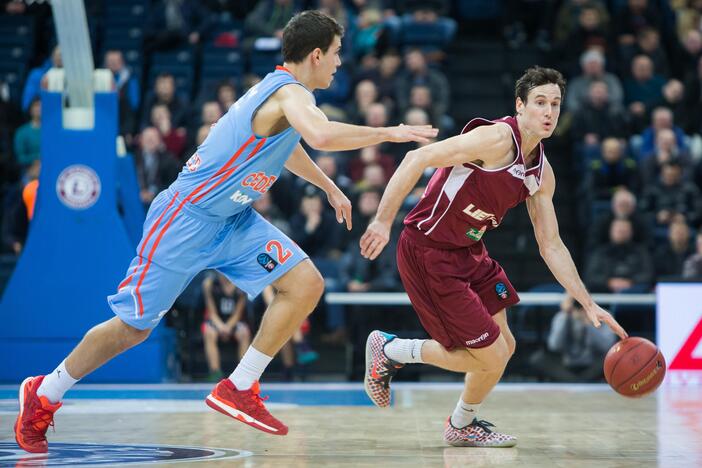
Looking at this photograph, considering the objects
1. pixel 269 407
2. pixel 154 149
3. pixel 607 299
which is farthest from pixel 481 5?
pixel 269 407

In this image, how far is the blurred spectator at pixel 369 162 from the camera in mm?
9984

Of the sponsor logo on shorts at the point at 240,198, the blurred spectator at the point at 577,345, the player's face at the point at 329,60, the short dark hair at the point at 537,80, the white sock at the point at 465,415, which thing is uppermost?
the player's face at the point at 329,60

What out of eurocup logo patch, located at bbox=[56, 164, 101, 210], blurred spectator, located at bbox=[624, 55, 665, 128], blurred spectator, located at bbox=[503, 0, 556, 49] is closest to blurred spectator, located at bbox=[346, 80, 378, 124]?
blurred spectator, located at bbox=[624, 55, 665, 128]

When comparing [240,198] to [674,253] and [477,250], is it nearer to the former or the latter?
[477,250]

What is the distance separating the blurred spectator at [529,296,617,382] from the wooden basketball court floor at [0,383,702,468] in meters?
1.13

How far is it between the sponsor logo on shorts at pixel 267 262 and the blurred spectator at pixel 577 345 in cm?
447

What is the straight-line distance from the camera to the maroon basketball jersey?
4.55m

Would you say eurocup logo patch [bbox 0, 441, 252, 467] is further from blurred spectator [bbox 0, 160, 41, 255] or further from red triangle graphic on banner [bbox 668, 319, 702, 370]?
red triangle graphic on banner [bbox 668, 319, 702, 370]

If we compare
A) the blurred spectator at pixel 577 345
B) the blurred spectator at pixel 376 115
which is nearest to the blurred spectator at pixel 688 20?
the blurred spectator at pixel 376 115

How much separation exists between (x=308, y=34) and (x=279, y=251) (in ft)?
2.95

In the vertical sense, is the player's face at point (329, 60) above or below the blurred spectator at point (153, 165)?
above

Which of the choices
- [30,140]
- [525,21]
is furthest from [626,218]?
[30,140]

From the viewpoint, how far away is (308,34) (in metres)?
4.36

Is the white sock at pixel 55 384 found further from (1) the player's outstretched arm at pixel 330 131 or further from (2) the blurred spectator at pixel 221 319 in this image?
(2) the blurred spectator at pixel 221 319
